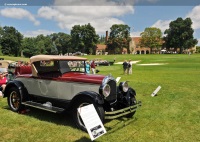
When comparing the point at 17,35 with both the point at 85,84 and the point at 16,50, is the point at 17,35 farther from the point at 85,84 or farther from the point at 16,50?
the point at 85,84

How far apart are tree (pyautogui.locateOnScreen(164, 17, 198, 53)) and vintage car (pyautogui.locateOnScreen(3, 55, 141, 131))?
94.7 m

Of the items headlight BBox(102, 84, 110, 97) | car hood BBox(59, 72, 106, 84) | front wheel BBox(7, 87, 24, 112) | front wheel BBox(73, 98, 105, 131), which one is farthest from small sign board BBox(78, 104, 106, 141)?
front wheel BBox(7, 87, 24, 112)

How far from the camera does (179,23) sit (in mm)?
98375

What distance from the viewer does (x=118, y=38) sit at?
106 metres

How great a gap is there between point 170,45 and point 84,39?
37976 mm

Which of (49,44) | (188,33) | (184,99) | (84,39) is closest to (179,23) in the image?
(188,33)

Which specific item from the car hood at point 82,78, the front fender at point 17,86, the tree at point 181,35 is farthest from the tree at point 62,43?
the car hood at point 82,78

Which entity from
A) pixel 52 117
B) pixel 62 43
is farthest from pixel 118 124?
pixel 62 43

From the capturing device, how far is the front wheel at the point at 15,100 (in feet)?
26.8

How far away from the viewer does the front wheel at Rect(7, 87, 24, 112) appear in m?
8.16

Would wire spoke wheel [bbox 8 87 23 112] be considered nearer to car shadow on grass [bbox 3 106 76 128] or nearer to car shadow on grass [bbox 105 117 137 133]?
car shadow on grass [bbox 3 106 76 128]

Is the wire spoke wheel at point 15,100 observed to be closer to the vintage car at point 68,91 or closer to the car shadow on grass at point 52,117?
the vintage car at point 68,91

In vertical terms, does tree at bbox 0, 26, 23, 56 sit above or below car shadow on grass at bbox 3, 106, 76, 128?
above

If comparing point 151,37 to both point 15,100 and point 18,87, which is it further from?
point 18,87
